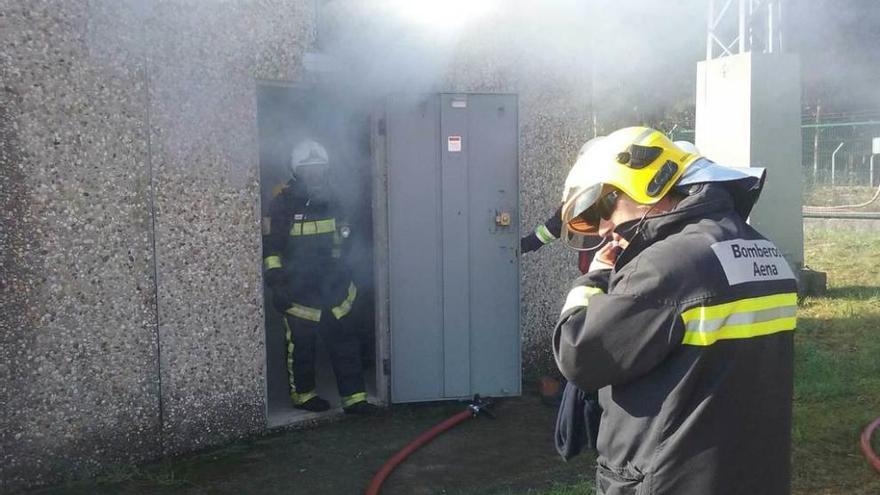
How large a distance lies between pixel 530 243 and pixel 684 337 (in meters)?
3.54

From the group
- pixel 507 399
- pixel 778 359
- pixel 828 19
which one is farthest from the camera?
pixel 828 19

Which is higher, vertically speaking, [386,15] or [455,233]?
[386,15]

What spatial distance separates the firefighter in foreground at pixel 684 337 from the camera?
200cm

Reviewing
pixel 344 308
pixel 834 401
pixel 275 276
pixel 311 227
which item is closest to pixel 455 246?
pixel 344 308

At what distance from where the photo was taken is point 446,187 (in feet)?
17.9

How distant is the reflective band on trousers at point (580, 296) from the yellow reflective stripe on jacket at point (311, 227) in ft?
10.9

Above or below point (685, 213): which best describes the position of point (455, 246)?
below

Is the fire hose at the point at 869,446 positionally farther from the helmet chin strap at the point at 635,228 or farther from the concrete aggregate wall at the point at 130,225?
the concrete aggregate wall at the point at 130,225

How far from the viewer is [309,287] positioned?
5355mm

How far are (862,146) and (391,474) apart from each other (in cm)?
1565

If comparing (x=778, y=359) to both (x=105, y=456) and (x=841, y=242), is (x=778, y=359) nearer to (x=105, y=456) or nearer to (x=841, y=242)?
(x=105, y=456)

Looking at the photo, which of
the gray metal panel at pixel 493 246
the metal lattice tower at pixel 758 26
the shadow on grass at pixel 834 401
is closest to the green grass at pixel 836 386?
the shadow on grass at pixel 834 401

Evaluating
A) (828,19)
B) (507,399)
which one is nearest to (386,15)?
(507,399)

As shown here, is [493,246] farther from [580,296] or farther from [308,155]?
[580,296]
